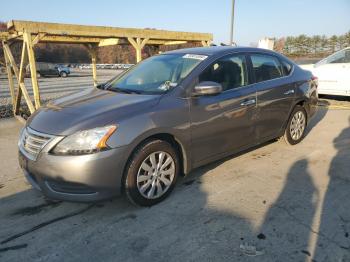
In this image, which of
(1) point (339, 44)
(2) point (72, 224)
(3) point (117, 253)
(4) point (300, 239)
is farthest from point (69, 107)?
(1) point (339, 44)

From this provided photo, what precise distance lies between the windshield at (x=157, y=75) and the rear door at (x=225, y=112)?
0.27 metres

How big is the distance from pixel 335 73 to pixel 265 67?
19.5ft

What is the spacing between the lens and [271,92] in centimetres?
479

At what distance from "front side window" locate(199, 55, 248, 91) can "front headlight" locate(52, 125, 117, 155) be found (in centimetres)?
144

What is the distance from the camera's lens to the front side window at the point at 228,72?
13.3 ft

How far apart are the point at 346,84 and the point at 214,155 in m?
7.14

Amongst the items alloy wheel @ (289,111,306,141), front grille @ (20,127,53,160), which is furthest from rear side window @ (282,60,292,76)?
front grille @ (20,127,53,160)

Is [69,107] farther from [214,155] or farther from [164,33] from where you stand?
[164,33]

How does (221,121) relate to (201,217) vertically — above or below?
above

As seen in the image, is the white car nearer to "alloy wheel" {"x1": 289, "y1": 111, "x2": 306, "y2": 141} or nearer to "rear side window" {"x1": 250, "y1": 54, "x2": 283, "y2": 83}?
"alloy wheel" {"x1": 289, "y1": 111, "x2": 306, "y2": 141}

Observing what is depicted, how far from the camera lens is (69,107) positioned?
3598 mm

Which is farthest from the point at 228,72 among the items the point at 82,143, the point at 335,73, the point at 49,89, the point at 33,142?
the point at 49,89

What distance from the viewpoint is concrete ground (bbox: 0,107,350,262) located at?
9.11ft

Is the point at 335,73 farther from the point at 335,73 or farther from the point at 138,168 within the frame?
the point at 138,168
